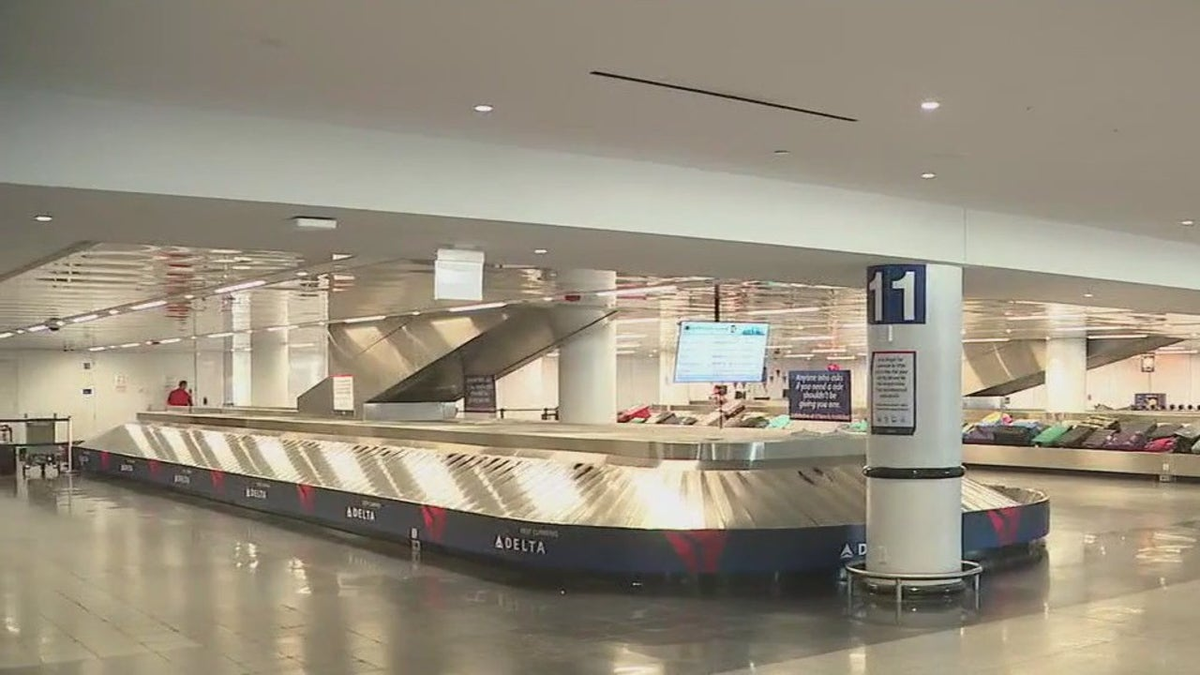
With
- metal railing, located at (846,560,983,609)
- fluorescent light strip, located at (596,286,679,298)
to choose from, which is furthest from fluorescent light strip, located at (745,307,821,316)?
metal railing, located at (846,560,983,609)

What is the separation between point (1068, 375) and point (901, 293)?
27.2m

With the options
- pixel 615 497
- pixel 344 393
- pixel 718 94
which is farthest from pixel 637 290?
pixel 718 94

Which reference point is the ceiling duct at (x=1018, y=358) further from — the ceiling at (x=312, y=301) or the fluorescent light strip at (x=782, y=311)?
the fluorescent light strip at (x=782, y=311)

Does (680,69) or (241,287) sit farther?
(241,287)

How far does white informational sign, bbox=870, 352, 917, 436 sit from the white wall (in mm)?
32789

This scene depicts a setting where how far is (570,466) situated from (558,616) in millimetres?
3864

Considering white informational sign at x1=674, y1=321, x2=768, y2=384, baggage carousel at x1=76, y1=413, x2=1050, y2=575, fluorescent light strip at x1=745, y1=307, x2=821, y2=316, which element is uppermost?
fluorescent light strip at x1=745, y1=307, x2=821, y2=316

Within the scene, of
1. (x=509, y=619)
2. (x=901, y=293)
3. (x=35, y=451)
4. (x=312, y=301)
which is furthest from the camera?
(x=35, y=451)

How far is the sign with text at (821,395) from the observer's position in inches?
513

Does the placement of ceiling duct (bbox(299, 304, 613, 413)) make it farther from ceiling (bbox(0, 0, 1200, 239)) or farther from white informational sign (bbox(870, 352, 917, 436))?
ceiling (bbox(0, 0, 1200, 239))

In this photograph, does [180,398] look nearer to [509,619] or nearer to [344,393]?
[344,393]

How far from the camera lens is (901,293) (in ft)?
35.8

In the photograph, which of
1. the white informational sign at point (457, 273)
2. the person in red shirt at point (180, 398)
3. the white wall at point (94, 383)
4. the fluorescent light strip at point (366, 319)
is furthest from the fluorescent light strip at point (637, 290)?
the white wall at point (94, 383)

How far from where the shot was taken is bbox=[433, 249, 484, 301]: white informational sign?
9.49 meters
